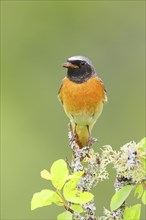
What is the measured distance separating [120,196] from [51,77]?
1298 cm

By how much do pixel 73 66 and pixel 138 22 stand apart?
12.3m

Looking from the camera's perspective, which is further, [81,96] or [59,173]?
[81,96]

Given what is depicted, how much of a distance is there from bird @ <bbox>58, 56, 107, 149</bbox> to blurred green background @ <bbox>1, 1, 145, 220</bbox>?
587 cm

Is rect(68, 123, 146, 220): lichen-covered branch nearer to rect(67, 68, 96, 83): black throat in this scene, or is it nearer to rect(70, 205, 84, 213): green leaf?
rect(70, 205, 84, 213): green leaf

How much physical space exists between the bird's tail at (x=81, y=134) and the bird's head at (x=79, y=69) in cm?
35

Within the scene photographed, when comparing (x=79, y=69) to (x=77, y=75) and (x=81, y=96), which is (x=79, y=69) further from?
(x=81, y=96)

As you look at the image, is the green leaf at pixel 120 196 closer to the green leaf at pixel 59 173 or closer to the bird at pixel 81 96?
the green leaf at pixel 59 173

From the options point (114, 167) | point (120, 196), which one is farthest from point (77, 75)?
point (120, 196)

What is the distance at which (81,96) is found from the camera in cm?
657

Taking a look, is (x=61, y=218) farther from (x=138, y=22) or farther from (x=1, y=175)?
(x=138, y=22)

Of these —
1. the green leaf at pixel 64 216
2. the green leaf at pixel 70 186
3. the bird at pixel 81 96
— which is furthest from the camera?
the bird at pixel 81 96

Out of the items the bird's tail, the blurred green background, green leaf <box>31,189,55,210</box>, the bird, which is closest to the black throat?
the bird

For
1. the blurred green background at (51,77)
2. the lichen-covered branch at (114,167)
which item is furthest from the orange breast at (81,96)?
the blurred green background at (51,77)

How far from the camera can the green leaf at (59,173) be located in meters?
3.73
